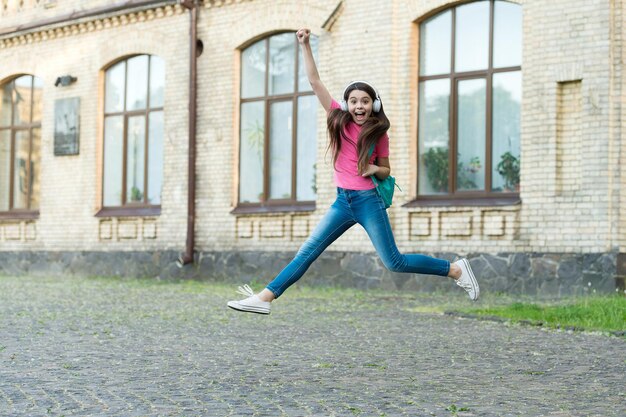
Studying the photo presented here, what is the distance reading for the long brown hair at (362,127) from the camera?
24.4 feet

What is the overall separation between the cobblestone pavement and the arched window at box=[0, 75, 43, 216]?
11278mm

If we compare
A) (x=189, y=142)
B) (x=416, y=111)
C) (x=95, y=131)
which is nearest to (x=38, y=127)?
(x=95, y=131)

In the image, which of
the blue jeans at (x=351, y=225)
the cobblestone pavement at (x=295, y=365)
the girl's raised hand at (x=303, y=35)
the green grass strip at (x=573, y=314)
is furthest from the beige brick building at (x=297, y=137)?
the girl's raised hand at (x=303, y=35)

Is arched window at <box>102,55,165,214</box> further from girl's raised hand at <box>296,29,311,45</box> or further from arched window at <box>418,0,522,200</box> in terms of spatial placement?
girl's raised hand at <box>296,29,311,45</box>

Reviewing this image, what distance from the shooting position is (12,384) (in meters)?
6.56

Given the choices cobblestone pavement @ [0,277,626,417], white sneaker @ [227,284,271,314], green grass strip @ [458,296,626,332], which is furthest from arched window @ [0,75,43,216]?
white sneaker @ [227,284,271,314]

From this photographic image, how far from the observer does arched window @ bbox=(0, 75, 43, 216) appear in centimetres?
2369

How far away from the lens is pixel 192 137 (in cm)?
2012

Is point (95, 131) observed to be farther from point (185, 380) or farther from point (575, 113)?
point (185, 380)

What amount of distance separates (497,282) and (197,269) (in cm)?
629

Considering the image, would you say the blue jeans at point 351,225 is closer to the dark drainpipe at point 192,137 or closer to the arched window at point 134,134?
the dark drainpipe at point 192,137

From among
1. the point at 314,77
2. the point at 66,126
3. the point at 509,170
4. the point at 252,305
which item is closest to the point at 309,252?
the point at 252,305

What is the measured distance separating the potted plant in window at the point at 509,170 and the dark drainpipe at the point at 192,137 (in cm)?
624

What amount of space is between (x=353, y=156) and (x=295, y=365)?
1.49 m
